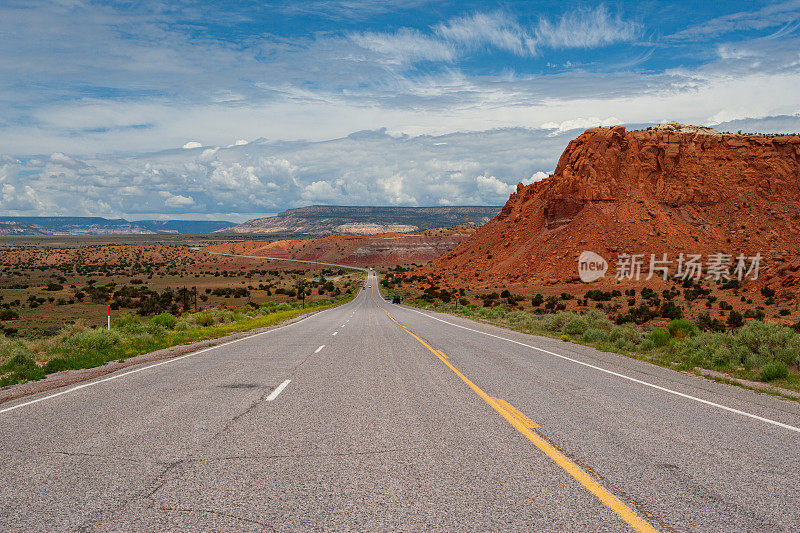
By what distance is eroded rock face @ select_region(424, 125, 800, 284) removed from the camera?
6167cm

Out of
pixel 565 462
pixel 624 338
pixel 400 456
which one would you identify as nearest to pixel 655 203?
pixel 624 338

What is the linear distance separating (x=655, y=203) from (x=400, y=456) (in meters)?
70.8

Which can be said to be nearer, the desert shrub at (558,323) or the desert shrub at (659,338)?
the desert shrub at (659,338)

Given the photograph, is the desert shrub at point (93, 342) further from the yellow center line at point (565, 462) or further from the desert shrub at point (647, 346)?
the desert shrub at point (647, 346)

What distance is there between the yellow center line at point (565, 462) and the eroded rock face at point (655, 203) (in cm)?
5320

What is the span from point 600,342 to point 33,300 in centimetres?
5288

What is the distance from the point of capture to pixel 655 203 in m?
66.5

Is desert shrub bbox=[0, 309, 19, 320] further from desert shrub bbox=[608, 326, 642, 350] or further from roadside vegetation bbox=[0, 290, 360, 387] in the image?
desert shrub bbox=[608, 326, 642, 350]

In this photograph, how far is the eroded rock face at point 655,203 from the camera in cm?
6167

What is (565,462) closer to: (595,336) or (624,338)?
(624,338)

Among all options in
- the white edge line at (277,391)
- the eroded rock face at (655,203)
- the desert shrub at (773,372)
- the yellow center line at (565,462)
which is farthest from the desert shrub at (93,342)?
the eroded rock face at (655,203)

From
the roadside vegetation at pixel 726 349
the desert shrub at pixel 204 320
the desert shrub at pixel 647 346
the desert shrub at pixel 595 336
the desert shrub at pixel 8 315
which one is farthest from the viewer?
the desert shrub at pixel 8 315

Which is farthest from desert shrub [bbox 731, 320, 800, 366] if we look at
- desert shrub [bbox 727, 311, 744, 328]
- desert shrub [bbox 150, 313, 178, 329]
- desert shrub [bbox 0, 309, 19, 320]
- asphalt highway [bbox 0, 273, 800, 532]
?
desert shrub [bbox 0, 309, 19, 320]

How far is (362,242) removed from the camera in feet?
534
